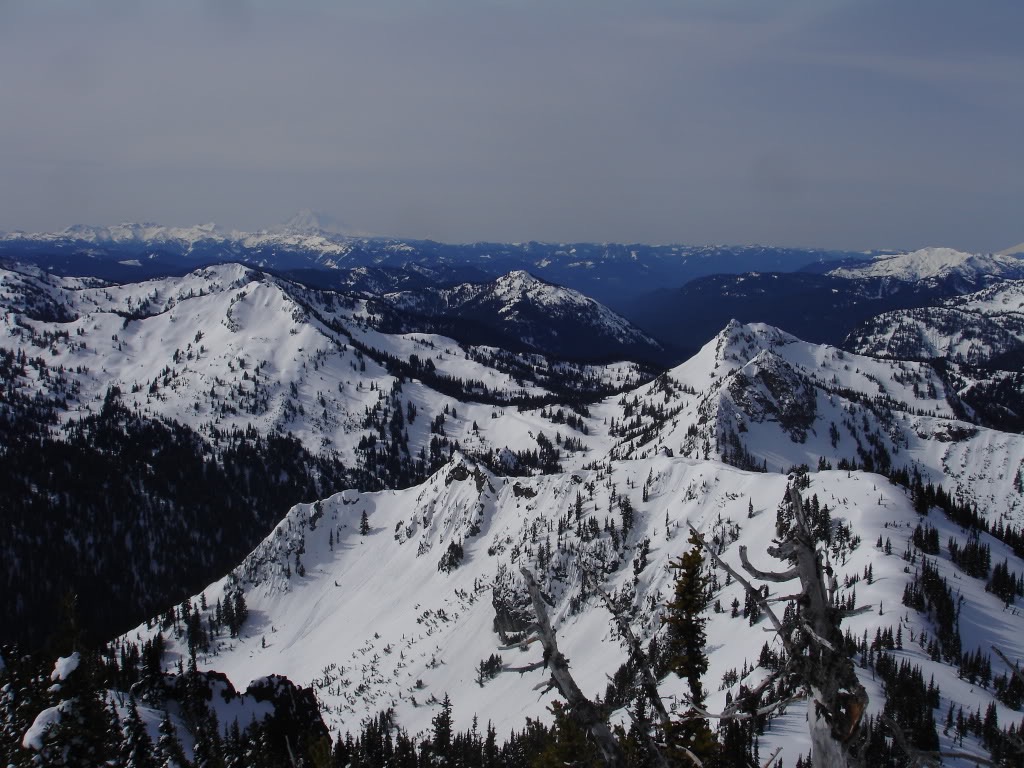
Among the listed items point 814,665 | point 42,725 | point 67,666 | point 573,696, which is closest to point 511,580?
point 67,666

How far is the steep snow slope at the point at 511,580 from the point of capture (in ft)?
290

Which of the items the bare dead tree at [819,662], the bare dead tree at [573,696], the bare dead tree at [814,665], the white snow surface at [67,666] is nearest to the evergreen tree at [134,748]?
the white snow surface at [67,666]

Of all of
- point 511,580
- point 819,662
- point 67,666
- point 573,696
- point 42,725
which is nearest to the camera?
point 819,662

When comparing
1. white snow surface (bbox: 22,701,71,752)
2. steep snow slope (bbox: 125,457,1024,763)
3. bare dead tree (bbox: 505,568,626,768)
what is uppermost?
bare dead tree (bbox: 505,568,626,768)

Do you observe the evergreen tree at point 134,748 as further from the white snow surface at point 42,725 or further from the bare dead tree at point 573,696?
the bare dead tree at point 573,696

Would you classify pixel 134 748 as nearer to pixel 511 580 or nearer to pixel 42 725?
pixel 42 725

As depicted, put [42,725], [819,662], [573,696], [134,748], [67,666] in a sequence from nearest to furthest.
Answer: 1. [819,662]
2. [573,696]
3. [42,725]
4. [67,666]
5. [134,748]

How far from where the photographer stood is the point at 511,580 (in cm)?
12006

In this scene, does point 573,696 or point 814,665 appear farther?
point 573,696

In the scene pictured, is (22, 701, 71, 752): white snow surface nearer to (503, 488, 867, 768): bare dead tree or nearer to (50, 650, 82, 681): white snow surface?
(50, 650, 82, 681): white snow surface

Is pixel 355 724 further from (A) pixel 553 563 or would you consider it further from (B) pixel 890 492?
(B) pixel 890 492

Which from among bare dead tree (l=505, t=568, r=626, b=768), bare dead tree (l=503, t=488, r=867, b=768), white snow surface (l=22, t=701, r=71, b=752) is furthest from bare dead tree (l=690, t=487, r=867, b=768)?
white snow surface (l=22, t=701, r=71, b=752)

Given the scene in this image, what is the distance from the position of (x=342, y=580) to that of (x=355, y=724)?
54.0 meters

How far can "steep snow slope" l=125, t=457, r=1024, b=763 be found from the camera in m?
88.2
